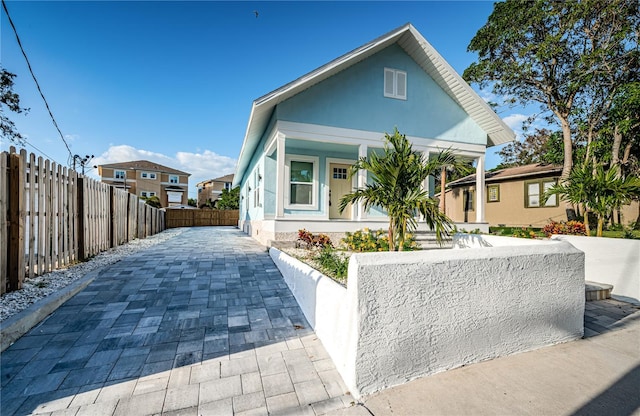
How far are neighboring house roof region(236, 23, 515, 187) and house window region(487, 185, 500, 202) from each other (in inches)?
284

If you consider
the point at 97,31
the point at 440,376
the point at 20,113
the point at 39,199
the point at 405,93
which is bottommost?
the point at 440,376

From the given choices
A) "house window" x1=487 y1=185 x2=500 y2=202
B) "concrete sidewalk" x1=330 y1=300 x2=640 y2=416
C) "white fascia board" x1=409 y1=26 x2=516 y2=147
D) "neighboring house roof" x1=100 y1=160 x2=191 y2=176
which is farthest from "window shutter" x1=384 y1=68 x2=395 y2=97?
"neighboring house roof" x1=100 y1=160 x2=191 y2=176

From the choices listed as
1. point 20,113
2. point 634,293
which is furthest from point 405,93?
point 20,113

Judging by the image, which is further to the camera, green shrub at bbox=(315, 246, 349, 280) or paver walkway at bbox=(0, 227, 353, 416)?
green shrub at bbox=(315, 246, 349, 280)

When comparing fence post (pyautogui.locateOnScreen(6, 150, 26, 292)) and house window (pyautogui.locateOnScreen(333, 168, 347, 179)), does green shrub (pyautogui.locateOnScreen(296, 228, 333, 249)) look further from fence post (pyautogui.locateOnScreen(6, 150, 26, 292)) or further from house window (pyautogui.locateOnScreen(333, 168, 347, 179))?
fence post (pyautogui.locateOnScreen(6, 150, 26, 292))

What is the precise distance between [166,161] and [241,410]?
137 feet

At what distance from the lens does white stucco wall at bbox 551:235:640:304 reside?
4.37 meters

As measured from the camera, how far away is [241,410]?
1.78m

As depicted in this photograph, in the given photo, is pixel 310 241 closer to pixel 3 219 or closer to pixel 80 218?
pixel 80 218

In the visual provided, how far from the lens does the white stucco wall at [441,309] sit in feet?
6.68

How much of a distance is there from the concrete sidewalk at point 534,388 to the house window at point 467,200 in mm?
15006

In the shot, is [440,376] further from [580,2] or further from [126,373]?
[580,2]

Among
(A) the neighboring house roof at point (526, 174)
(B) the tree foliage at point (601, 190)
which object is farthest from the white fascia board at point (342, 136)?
(A) the neighboring house roof at point (526, 174)

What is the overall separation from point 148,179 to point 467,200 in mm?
35804
